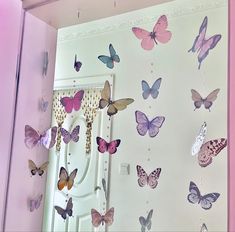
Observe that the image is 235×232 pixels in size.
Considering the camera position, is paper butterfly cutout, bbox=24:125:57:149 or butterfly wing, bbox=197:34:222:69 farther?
paper butterfly cutout, bbox=24:125:57:149

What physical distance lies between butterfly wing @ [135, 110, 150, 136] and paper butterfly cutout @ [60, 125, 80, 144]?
18 cm

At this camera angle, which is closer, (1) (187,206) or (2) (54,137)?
(1) (187,206)

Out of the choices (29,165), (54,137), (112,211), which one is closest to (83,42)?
(54,137)

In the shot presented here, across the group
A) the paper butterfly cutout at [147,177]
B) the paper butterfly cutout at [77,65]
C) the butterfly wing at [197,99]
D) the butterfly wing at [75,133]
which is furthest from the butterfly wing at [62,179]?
the butterfly wing at [197,99]

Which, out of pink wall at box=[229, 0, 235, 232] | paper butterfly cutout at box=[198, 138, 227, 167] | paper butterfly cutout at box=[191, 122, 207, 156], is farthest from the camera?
paper butterfly cutout at box=[191, 122, 207, 156]

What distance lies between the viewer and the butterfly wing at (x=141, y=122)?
903mm

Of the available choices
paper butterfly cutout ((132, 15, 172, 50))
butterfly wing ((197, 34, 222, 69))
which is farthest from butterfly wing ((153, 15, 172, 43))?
butterfly wing ((197, 34, 222, 69))

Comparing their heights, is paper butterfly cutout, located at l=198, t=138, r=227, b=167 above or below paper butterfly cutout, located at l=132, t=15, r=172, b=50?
below

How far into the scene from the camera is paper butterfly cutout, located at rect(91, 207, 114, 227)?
0.90m

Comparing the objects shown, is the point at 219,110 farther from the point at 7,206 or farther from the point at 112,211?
the point at 7,206

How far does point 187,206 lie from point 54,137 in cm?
44

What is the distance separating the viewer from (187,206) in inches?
32.1

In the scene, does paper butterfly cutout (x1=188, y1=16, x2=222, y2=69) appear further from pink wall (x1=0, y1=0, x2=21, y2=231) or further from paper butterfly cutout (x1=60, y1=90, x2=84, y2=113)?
pink wall (x1=0, y1=0, x2=21, y2=231)

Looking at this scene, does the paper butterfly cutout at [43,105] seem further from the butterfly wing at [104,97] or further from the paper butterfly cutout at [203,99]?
the paper butterfly cutout at [203,99]
